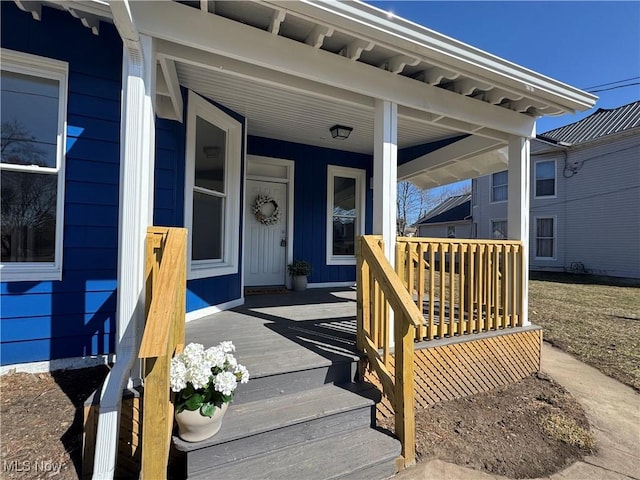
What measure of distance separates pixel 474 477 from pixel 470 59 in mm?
3033

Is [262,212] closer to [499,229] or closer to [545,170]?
[545,170]

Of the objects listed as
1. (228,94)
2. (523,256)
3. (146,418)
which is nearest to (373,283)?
(146,418)

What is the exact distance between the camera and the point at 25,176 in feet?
8.46

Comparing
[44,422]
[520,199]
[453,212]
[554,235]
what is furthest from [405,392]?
[453,212]

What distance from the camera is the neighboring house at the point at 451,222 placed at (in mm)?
17031

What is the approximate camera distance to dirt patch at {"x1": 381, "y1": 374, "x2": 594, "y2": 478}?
211 cm

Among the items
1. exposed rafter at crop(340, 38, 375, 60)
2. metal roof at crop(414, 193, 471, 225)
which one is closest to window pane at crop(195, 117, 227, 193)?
exposed rafter at crop(340, 38, 375, 60)

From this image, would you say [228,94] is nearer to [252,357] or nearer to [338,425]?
[252,357]

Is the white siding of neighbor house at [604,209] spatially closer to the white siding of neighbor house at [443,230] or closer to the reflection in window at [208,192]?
the white siding of neighbor house at [443,230]

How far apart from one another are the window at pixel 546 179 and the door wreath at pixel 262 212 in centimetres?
1188

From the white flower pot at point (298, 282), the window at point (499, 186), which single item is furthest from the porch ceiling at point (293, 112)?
the window at point (499, 186)

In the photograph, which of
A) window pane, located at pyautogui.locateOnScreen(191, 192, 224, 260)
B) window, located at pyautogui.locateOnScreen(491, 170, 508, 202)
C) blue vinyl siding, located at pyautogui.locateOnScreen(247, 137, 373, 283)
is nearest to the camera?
window pane, located at pyautogui.locateOnScreen(191, 192, 224, 260)

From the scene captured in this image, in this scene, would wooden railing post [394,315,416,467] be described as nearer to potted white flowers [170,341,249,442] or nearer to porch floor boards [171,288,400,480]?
porch floor boards [171,288,400,480]

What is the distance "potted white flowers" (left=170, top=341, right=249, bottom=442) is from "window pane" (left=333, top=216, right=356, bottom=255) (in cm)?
435
